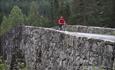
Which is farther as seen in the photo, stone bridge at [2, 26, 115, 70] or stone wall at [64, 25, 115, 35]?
stone wall at [64, 25, 115, 35]

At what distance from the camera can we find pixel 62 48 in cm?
1338

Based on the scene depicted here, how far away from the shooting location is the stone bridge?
31.9ft

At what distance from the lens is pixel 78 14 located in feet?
141

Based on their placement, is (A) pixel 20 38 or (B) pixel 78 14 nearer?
(A) pixel 20 38

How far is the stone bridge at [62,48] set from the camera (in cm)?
973

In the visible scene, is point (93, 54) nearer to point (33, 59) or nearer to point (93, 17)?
point (33, 59)

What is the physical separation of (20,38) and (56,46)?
6.74 meters

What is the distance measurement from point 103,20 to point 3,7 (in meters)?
51.3

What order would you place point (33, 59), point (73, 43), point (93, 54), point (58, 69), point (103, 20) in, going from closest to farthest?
point (93, 54) < point (73, 43) < point (58, 69) < point (33, 59) < point (103, 20)

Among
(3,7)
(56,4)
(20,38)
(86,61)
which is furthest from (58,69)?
(3,7)

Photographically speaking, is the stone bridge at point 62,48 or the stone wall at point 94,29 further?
the stone wall at point 94,29

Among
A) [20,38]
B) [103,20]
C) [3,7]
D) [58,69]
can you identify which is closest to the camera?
[58,69]

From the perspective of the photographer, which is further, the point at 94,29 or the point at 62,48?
the point at 94,29

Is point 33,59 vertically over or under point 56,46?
under
